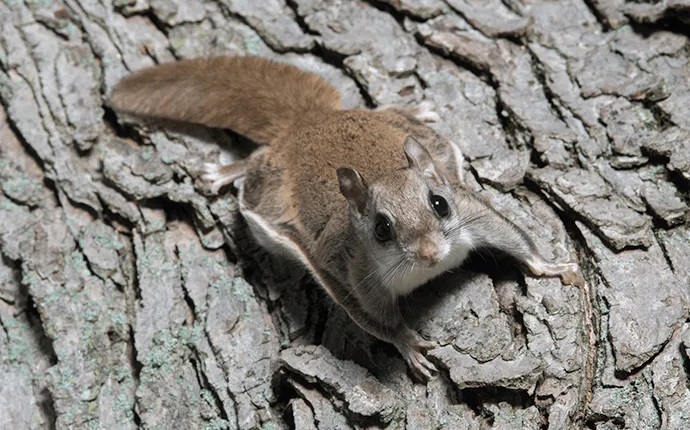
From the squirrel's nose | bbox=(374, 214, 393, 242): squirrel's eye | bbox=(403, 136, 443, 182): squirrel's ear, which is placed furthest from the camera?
bbox=(403, 136, 443, 182): squirrel's ear

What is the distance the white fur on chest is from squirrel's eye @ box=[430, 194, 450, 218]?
16 centimetres

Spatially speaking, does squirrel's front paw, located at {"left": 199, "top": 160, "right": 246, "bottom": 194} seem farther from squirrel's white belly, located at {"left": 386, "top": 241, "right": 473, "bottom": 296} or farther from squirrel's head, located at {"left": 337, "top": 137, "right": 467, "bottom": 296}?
squirrel's white belly, located at {"left": 386, "top": 241, "right": 473, "bottom": 296}

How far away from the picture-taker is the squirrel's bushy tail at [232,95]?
4188mm

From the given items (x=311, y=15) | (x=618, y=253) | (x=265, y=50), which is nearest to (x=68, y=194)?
(x=265, y=50)

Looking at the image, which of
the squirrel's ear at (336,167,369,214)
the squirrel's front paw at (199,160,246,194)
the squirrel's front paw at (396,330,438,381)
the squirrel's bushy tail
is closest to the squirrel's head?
the squirrel's ear at (336,167,369,214)

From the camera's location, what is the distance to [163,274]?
3.95 meters

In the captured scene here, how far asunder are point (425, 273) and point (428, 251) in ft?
1.18

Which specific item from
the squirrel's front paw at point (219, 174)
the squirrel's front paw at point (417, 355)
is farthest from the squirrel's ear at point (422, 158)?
the squirrel's front paw at point (219, 174)

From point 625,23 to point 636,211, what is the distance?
1.39m

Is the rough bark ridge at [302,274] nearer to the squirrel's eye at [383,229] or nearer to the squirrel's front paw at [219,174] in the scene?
the squirrel's front paw at [219,174]

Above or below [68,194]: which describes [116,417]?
below

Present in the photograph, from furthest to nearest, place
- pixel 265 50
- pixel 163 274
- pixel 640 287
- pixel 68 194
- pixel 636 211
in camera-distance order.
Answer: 1. pixel 265 50
2. pixel 68 194
3. pixel 163 274
4. pixel 636 211
5. pixel 640 287

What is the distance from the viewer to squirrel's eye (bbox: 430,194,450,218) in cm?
332

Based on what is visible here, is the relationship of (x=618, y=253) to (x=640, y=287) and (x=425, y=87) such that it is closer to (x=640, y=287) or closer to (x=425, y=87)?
(x=640, y=287)
